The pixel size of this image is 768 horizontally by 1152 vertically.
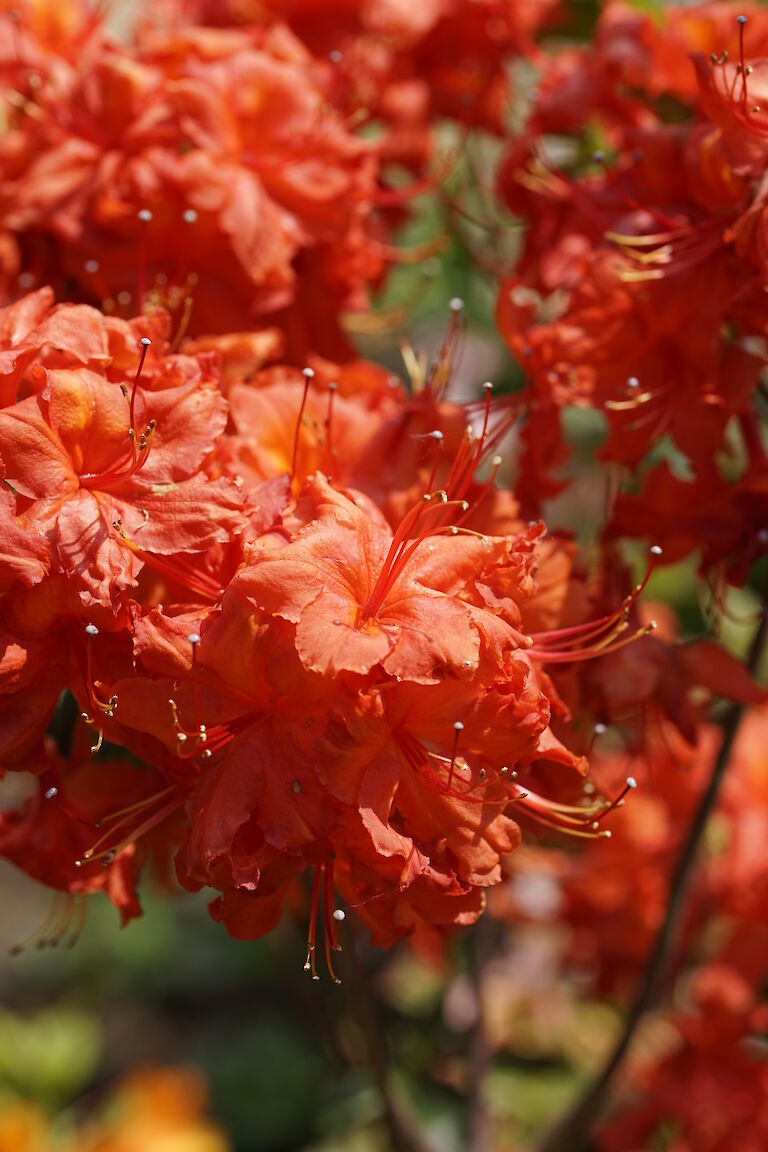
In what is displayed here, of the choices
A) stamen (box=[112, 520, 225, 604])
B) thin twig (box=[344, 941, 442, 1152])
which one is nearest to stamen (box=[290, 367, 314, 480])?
stamen (box=[112, 520, 225, 604])

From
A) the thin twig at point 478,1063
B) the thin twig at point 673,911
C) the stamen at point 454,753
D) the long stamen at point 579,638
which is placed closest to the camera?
the stamen at point 454,753

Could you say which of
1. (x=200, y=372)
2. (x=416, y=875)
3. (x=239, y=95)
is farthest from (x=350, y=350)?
(x=416, y=875)

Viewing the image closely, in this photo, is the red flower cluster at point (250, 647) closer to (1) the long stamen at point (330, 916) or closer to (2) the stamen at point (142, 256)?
(1) the long stamen at point (330, 916)

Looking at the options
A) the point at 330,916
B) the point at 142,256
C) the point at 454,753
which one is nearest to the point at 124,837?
the point at 330,916

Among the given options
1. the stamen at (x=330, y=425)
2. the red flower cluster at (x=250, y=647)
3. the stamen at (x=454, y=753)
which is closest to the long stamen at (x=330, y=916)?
the red flower cluster at (x=250, y=647)

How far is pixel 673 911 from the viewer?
133cm

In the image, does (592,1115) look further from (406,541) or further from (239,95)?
(239,95)

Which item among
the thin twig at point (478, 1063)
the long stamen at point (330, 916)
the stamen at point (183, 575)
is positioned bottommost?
the thin twig at point (478, 1063)

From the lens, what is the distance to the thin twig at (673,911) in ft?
4.22

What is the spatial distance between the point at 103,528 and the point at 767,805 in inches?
42.3

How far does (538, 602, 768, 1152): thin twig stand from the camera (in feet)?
4.22

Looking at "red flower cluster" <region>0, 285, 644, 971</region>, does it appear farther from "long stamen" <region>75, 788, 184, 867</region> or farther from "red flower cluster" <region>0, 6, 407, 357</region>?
"red flower cluster" <region>0, 6, 407, 357</region>

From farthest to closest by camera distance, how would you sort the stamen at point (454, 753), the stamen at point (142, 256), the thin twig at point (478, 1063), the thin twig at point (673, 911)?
the thin twig at point (478, 1063) → the thin twig at point (673, 911) → the stamen at point (142, 256) → the stamen at point (454, 753)

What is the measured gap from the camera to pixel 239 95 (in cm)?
126
